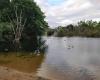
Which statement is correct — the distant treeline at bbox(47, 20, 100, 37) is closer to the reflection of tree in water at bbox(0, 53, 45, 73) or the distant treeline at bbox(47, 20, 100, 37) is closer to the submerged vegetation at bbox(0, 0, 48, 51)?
the submerged vegetation at bbox(0, 0, 48, 51)

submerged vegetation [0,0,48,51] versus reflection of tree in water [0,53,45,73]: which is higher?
submerged vegetation [0,0,48,51]

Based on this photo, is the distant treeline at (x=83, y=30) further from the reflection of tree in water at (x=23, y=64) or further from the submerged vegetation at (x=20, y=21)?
the reflection of tree in water at (x=23, y=64)

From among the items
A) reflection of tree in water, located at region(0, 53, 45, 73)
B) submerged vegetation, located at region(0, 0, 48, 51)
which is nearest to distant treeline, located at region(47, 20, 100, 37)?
submerged vegetation, located at region(0, 0, 48, 51)

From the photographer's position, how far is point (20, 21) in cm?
4362

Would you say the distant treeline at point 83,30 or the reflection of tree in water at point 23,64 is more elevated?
the distant treeline at point 83,30

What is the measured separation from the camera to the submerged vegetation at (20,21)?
4112 centimetres

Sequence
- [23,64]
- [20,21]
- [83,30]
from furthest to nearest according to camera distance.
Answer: [83,30] → [20,21] → [23,64]

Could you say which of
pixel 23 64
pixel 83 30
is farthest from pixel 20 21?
pixel 83 30

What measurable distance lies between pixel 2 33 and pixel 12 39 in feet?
19.1

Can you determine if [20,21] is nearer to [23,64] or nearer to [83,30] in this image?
[23,64]

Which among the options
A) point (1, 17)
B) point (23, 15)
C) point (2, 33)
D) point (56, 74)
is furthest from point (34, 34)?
point (56, 74)

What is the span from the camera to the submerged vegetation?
4112 cm

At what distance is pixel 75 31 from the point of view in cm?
11719

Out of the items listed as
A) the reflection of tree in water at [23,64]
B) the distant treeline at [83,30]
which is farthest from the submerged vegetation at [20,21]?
the distant treeline at [83,30]
